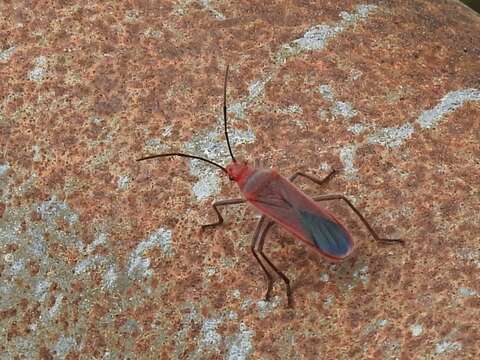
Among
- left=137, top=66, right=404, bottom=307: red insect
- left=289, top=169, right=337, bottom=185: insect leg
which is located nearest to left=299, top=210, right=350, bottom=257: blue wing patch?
left=137, top=66, right=404, bottom=307: red insect

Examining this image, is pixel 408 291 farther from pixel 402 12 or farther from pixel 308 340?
pixel 402 12

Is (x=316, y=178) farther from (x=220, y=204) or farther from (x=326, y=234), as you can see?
(x=220, y=204)

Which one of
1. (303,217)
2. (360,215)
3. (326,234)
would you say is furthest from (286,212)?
(360,215)

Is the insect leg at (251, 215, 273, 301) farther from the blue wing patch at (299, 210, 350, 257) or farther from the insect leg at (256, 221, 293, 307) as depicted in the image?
the blue wing patch at (299, 210, 350, 257)

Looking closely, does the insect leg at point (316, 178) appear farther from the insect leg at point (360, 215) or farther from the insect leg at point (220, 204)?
the insect leg at point (220, 204)

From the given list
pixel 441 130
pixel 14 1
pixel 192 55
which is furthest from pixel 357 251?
pixel 14 1
